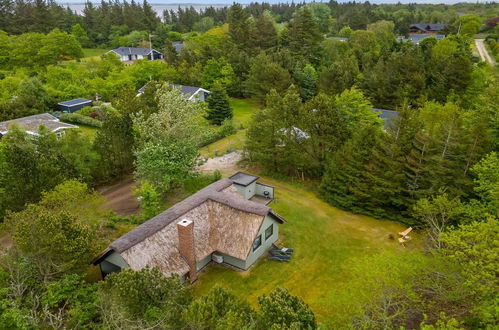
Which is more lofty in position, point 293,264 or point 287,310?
point 287,310

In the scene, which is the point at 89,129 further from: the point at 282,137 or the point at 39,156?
the point at 282,137

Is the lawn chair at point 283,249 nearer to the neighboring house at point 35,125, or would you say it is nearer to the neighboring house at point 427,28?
the neighboring house at point 35,125

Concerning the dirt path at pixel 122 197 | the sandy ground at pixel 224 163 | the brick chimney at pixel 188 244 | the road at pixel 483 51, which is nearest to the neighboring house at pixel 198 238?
the brick chimney at pixel 188 244

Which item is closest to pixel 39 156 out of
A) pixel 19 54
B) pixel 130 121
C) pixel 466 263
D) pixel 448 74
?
pixel 130 121

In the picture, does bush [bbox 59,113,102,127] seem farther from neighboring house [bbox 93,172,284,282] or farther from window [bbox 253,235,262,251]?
window [bbox 253,235,262,251]

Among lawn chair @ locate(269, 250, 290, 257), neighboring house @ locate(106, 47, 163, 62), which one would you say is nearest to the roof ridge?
lawn chair @ locate(269, 250, 290, 257)

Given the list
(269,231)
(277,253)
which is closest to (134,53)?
(269,231)
